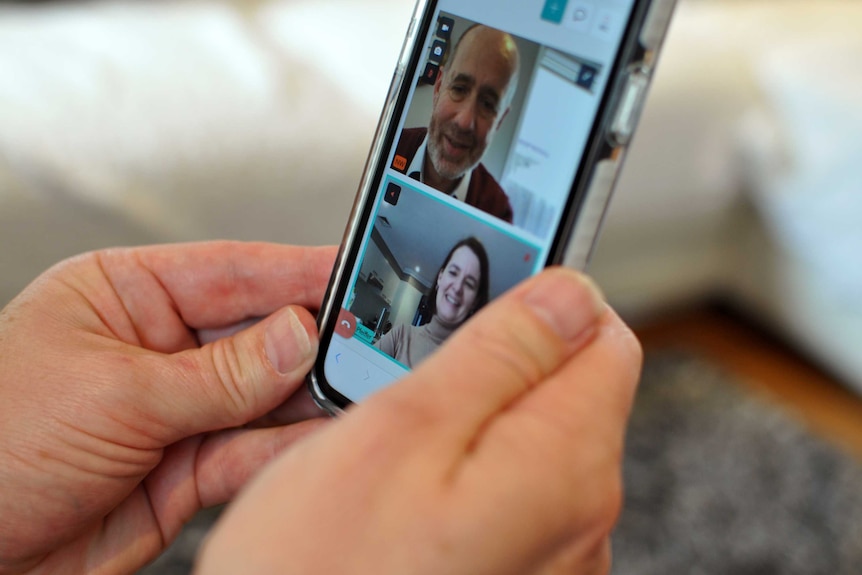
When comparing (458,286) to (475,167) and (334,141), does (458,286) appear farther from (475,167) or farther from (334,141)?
(334,141)

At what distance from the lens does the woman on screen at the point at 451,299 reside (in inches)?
17.5

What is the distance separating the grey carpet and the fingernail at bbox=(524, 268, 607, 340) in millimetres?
698

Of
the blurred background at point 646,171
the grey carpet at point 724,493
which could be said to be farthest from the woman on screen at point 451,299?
the grey carpet at point 724,493

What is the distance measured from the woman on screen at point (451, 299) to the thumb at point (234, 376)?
0.08 m

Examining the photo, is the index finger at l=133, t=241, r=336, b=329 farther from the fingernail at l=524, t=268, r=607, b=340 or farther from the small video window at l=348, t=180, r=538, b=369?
the fingernail at l=524, t=268, r=607, b=340

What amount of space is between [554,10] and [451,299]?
17 centimetres

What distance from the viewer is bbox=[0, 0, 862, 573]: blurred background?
831 millimetres

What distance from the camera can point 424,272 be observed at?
477mm

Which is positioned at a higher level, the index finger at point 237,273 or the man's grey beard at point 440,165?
the man's grey beard at point 440,165

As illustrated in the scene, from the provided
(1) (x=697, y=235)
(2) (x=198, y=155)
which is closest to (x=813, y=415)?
(1) (x=697, y=235)

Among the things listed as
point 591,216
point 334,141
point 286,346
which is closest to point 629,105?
point 591,216

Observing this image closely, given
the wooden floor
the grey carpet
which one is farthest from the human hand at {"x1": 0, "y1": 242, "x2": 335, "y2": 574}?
the wooden floor

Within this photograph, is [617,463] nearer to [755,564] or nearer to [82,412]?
[82,412]

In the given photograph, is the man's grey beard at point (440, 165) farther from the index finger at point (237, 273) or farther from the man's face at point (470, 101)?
the index finger at point (237, 273)
